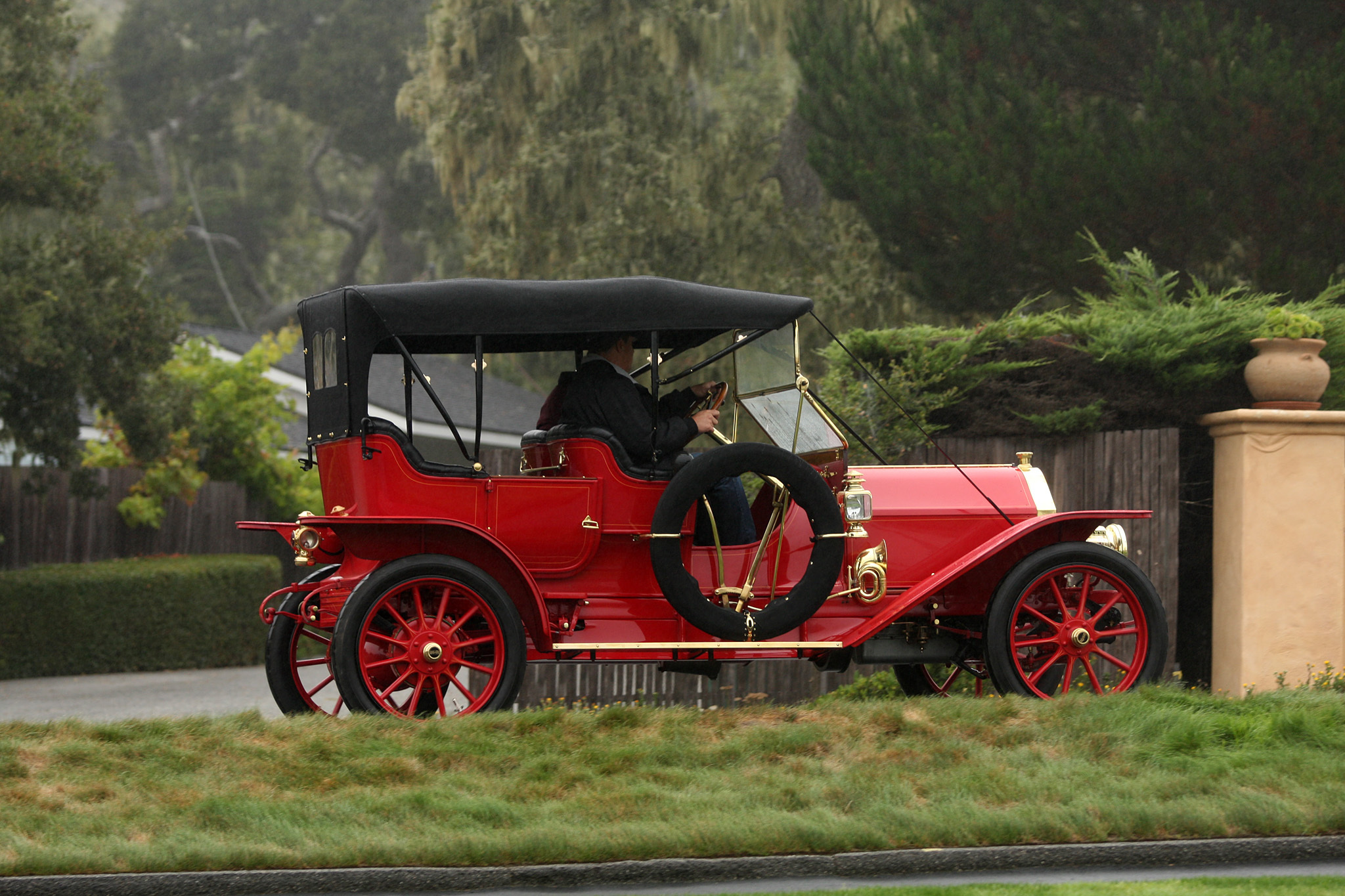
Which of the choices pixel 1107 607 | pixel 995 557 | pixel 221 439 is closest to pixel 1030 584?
pixel 995 557

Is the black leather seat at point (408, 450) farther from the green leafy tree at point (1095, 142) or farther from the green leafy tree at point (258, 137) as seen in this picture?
the green leafy tree at point (258, 137)

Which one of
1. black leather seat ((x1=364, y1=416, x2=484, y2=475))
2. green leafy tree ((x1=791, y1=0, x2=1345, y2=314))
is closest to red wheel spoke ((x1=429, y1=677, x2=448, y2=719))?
black leather seat ((x1=364, y1=416, x2=484, y2=475))

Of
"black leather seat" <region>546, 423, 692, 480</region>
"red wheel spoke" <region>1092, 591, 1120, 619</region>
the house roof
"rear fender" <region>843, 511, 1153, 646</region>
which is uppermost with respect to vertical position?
the house roof

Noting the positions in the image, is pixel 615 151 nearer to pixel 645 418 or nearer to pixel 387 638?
pixel 645 418

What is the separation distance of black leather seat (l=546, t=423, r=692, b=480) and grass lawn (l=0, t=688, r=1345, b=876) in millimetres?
1139

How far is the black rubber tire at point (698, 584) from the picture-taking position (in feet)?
22.8

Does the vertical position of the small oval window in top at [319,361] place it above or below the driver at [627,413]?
above

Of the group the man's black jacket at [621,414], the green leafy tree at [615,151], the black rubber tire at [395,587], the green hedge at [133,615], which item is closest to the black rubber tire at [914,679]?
the man's black jacket at [621,414]

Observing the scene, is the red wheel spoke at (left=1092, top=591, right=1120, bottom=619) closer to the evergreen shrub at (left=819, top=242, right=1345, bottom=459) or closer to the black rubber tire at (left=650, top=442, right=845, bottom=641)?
the black rubber tire at (left=650, top=442, right=845, bottom=641)

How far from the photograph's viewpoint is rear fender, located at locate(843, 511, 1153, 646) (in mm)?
7172

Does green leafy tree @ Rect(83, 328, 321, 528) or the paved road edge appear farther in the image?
green leafy tree @ Rect(83, 328, 321, 528)

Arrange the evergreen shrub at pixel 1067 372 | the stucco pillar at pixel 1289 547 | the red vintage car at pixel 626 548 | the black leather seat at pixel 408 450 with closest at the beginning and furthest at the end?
the red vintage car at pixel 626 548 → the black leather seat at pixel 408 450 → the stucco pillar at pixel 1289 547 → the evergreen shrub at pixel 1067 372

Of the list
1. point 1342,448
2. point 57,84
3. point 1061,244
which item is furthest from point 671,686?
point 57,84

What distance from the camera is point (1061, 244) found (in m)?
18.1
